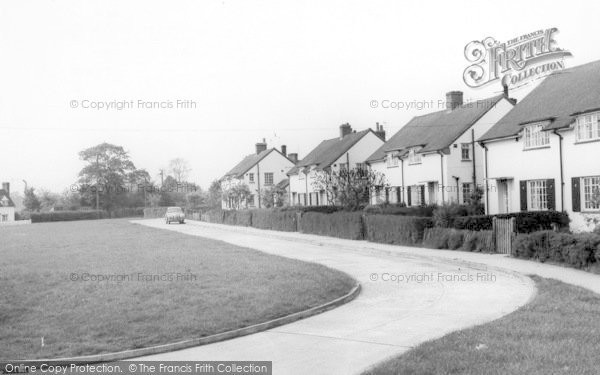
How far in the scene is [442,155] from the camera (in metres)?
35.5

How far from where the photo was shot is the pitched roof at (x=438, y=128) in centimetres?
3562

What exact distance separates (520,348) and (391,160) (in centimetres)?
3567

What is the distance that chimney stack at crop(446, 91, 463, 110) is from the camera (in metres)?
41.4

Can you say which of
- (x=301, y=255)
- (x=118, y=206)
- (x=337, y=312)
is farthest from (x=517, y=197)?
(x=118, y=206)

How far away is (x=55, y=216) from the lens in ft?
268

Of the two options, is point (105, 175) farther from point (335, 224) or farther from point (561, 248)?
point (561, 248)

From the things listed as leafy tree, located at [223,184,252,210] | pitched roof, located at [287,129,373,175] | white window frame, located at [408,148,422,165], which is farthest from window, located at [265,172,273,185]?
white window frame, located at [408,148,422,165]

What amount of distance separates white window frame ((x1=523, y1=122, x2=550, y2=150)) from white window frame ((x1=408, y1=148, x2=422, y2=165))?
11.0 meters

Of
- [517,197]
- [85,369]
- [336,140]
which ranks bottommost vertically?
[85,369]

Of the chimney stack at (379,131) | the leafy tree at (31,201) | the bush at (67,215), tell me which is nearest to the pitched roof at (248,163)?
the chimney stack at (379,131)

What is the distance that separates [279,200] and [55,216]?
3871 cm

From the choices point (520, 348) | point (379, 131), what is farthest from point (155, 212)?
point (520, 348)

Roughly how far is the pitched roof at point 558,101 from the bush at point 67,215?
6698cm

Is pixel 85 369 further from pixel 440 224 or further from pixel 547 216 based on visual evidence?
pixel 547 216
